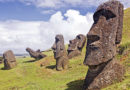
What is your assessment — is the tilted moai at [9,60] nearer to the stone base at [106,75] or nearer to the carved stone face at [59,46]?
the carved stone face at [59,46]

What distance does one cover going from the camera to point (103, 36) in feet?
43.4

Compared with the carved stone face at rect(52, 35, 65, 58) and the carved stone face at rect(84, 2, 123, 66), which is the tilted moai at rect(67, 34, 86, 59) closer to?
the carved stone face at rect(52, 35, 65, 58)

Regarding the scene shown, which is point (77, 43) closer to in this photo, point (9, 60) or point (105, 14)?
point (9, 60)

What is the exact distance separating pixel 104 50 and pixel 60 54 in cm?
1744

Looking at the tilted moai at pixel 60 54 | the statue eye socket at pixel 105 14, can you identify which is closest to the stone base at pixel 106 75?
the statue eye socket at pixel 105 14

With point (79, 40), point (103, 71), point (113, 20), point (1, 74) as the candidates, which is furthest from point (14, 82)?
point (79, 40)

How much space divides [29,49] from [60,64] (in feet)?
69.2

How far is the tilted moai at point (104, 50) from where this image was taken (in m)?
12.9

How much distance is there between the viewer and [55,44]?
32.4m

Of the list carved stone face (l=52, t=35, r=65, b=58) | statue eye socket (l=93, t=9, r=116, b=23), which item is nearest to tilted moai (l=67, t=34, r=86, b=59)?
carved stone face (l=52, t=35, r=65, b=58)

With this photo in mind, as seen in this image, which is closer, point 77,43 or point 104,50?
point 104,50

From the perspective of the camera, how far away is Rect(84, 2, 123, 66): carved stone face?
13.0 meters

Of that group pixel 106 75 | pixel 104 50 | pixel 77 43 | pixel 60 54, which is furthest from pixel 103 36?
pixel 77 43

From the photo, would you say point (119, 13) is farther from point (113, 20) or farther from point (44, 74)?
point (44, 74)
